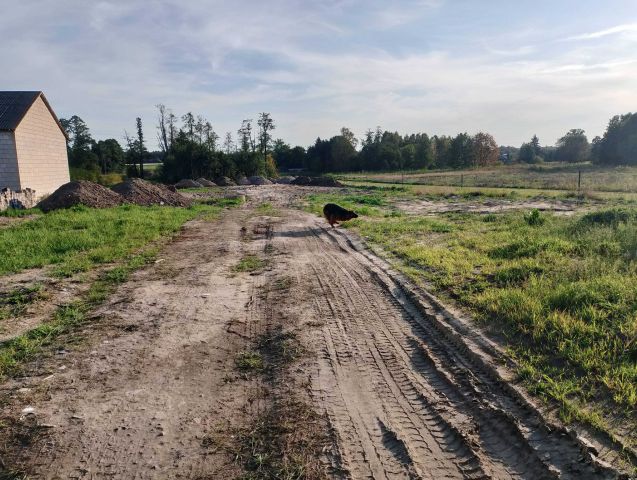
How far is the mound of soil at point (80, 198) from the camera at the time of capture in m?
18.1

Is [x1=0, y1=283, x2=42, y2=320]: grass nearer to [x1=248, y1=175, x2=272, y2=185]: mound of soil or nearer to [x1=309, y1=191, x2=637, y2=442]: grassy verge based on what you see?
[x1=309, y1=191, x2=637, y2=442]: grassy verge

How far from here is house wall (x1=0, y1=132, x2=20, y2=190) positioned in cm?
2117

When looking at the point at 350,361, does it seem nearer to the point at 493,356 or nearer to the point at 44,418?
the point at 493,356

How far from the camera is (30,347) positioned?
4.65m

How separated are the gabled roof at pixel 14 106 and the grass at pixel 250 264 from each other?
63.1 feet

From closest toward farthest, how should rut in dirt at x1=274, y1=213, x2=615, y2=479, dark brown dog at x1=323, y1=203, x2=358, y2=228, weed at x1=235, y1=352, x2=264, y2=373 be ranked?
1. rut in dirt at x1=274, y1=213, x2=615, y2=479
2. weed at x1=235, y1=352, x2=264, y2=373
3. dark brown dog at x1=323, y1=203, x2=358, y2=228

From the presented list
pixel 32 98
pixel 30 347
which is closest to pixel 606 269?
pixel 30 347

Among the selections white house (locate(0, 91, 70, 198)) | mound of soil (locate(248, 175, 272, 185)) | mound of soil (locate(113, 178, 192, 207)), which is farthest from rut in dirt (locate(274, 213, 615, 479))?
mound of soil (locate(248, 175, 272, 185))

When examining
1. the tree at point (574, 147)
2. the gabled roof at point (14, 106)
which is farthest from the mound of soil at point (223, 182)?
the tree at point (574, 147)

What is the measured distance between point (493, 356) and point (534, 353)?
1.31 ft

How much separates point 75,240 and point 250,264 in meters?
4.47

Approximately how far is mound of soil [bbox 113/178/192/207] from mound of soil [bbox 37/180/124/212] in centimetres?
113

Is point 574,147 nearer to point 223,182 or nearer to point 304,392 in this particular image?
point 223,182

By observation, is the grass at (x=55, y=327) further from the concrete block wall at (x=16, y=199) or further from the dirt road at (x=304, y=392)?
the concrete block wall at (x=16, y=199)
